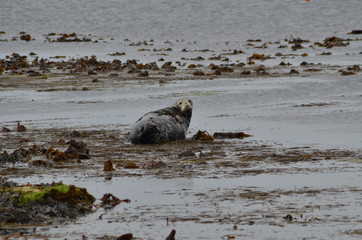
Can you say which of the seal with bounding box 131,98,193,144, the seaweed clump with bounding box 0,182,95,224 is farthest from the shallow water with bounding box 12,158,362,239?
the seal with bounding box 131,98,193,144

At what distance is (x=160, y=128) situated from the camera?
1029cm

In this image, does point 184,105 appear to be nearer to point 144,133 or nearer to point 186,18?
point 144,133

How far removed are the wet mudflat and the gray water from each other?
66.1 feet

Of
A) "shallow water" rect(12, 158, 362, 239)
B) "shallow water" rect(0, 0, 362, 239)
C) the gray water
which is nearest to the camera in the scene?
"shallow water" rect(12, 158, 362, 239)

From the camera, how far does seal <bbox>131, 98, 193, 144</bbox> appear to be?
1012 cm

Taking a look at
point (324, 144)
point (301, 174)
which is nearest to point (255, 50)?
point (324, 144)

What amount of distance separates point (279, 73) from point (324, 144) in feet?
40.9

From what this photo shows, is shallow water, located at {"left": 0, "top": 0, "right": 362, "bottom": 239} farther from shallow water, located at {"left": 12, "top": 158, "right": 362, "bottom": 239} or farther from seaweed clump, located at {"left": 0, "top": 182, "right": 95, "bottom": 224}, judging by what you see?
seaweed clump, located at {"left": 0, "top": 182, "right": 95, "bottom": 224}

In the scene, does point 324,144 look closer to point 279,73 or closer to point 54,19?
point 279,73

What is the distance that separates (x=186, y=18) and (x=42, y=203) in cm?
4263

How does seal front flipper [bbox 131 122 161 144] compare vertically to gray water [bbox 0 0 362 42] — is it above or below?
below

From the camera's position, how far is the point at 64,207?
19.1 ft

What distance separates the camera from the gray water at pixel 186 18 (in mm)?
42469

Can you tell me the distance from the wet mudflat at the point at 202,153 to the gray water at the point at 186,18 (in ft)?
66.1
